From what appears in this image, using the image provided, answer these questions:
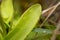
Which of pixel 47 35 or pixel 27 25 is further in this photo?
pixel 47 35

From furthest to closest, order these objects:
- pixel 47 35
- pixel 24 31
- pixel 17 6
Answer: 1. pixel 17 6
2. pixel 47 35
3. pixel 24 31

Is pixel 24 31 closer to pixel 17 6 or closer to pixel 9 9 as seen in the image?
pixel 9 9

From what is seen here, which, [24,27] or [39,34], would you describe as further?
[39,34]

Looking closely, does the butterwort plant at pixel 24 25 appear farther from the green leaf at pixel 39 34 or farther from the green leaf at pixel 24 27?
the green leaf at pixel 39 34

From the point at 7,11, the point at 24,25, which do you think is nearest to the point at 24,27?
the point at 24,25

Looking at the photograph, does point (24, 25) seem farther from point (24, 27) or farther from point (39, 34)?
point (39, 34)

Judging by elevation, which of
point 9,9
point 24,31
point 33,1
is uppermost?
point 33,1

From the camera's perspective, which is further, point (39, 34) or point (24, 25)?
point (39, 34)

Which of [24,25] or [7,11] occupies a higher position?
[7,11]

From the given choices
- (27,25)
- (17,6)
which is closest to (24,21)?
(27,25)

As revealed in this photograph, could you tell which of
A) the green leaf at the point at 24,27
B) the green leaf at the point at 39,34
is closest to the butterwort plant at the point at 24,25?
the green leaf at the point at 24,27

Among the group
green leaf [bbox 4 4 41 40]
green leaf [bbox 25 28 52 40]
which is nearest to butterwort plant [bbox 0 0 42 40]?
green leaf [bbox 4 4 41 40]
